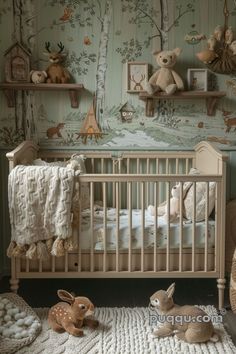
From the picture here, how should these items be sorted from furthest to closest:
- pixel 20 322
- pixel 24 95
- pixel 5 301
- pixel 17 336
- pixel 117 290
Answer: pixel 24 95 < pixel 117 290 < pixel 5 301 < pixel 20 322 < pixel 17 336

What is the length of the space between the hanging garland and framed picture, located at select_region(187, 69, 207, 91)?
0.07 metres

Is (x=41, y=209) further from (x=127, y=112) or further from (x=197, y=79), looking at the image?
(x=197, y=79)

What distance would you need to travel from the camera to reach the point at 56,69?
10.9 ft

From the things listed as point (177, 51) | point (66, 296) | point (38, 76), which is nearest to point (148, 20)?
point (177, 51)

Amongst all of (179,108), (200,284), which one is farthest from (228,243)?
(179,108)

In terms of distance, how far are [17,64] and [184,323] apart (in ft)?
6.49

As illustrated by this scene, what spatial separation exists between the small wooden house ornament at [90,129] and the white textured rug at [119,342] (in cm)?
131

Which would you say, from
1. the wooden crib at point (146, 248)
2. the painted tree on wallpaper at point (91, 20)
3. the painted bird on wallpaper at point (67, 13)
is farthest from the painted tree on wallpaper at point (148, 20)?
the wooden crib at point (146, 248)

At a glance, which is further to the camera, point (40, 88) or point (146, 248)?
point (40, 88)

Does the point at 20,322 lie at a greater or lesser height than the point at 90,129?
lesser

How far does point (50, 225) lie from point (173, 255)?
0.70 metres

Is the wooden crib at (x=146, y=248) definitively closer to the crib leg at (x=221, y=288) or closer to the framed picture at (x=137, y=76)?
the crib leg at (x=221, y=288)

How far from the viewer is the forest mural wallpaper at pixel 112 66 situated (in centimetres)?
336

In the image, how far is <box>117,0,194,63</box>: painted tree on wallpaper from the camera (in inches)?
132
